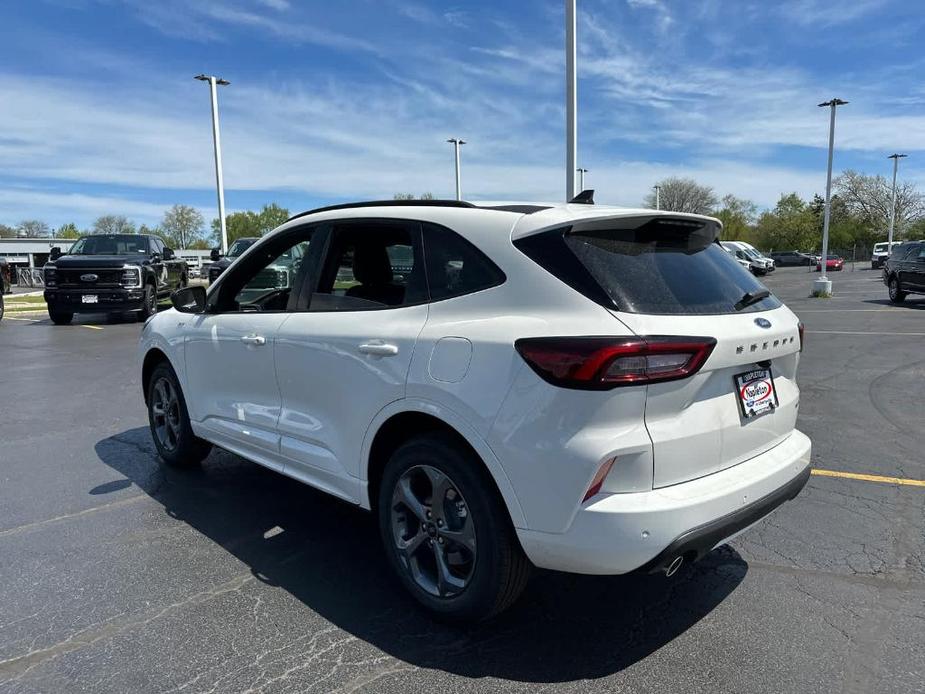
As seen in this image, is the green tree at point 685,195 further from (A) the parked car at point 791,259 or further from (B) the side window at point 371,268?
(B) the side window at point 371,268

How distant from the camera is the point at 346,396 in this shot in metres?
3.23

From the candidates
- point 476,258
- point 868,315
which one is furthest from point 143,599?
point 868,315

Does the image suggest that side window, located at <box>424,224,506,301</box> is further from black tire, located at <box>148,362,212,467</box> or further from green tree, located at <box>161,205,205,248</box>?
green tree, located at <box>161,205,205,248</box>

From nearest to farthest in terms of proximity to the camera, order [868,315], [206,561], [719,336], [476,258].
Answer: [719,336]
[476,258]
[206,561]
[868,315]

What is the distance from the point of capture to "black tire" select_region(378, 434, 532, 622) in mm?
2658

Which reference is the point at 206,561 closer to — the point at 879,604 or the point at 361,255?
the point at 361,255

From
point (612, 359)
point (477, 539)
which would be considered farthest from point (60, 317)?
point (612, 359)

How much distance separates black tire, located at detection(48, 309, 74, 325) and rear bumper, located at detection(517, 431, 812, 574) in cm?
1578

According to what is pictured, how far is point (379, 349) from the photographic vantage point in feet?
9.95

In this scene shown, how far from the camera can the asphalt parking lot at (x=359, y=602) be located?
2602 mm

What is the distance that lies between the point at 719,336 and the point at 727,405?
289 mm

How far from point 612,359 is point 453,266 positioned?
93cm

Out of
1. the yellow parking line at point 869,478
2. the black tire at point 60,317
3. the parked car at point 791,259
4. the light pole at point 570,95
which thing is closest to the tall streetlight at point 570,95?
the light pole at point 570,95

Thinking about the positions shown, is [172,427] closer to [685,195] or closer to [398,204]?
[398,204]
